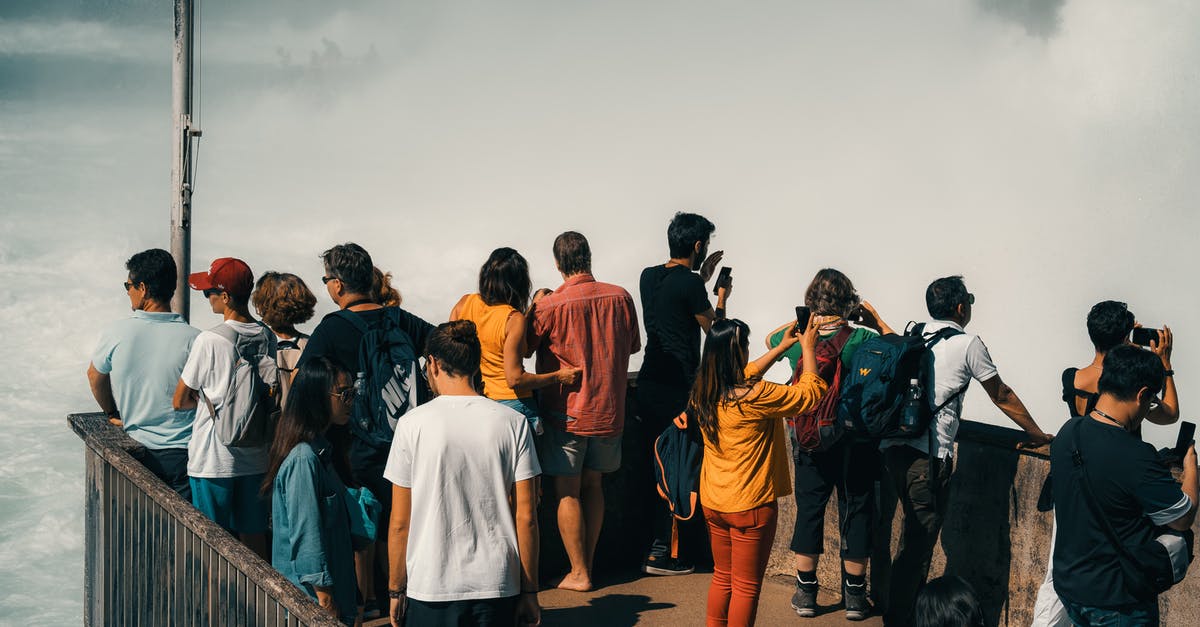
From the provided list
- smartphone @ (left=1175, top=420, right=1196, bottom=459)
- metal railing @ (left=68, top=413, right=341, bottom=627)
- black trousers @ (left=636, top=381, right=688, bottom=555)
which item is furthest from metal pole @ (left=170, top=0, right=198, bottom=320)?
smartphone @ (left=1175, top=420, right=1196, bottom=459)

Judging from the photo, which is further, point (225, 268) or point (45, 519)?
point (45, 519)

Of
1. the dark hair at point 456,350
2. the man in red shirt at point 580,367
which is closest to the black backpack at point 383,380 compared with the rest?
the man in red shirt at point 580,367

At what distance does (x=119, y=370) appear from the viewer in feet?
20.3

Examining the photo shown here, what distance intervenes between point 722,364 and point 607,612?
2053 millimetres

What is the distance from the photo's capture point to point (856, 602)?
20.9ft

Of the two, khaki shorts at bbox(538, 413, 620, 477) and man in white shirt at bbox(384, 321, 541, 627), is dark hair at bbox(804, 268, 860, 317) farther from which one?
man in white shirt at bbox(384, 321, 541, 627)

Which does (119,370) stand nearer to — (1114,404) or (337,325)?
(337,325)

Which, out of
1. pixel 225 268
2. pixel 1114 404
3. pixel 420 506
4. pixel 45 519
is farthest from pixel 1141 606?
pixel 45 519

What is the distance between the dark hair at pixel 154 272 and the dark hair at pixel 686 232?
273cm

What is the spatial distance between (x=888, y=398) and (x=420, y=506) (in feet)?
8.59

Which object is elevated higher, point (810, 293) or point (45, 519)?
point (810, 293)

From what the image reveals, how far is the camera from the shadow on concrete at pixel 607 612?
20.8 ft

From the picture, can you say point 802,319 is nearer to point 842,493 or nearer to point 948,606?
point 842,493

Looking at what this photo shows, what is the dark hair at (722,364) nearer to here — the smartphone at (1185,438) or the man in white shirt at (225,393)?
the smartphone at (1185,438)
